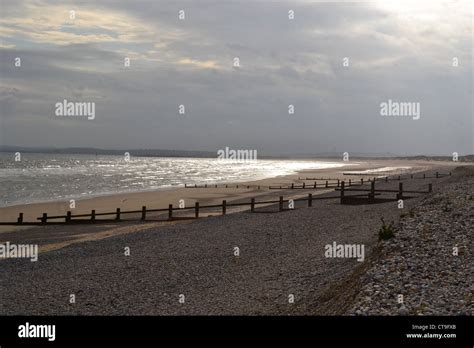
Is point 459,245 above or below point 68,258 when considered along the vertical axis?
above

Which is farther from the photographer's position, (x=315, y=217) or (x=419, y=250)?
(x=315, y=217)

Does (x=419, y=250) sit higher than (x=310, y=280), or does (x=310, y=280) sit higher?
(x=419, y=250)

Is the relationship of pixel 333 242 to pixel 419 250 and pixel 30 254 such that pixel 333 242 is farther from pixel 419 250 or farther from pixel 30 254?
pixel 30 254

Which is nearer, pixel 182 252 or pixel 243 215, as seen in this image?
pixel 182 252

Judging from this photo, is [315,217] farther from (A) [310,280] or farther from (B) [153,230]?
(A) [310,280]

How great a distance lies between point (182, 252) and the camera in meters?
17.3
